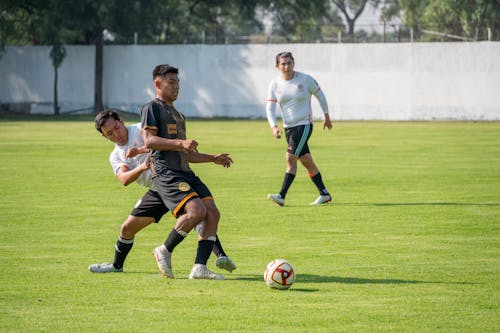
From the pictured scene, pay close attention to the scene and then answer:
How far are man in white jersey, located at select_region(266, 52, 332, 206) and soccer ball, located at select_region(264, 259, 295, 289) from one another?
22.6ft

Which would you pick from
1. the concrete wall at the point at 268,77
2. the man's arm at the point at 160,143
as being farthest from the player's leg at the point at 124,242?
the concrete wall at the point at 268,77

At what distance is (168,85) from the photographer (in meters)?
9.10

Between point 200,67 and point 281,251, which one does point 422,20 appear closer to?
point 200,67

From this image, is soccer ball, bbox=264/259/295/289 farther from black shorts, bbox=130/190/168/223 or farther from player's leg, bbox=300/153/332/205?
player's leg, bbox=300/153/332/205

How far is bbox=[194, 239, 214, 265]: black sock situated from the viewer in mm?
9133

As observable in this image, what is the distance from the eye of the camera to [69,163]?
22750 millimetres

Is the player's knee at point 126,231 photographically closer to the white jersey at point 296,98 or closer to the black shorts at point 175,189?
the black shorts at point 175,189

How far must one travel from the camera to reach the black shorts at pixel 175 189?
356 inches

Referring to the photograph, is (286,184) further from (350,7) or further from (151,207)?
(350,7)

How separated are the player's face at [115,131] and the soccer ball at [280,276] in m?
1.91

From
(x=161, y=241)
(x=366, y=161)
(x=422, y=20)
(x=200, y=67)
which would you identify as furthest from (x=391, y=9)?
(x=161, y=241)

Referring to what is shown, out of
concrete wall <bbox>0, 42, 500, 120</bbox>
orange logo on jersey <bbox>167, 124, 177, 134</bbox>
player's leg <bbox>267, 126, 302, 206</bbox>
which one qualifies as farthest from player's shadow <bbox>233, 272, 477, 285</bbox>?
concrete wall <bbox>0, 42, 500, 120</bbox>

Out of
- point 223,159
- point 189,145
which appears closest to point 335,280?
point 223,159

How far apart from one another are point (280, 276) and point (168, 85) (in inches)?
79.7
